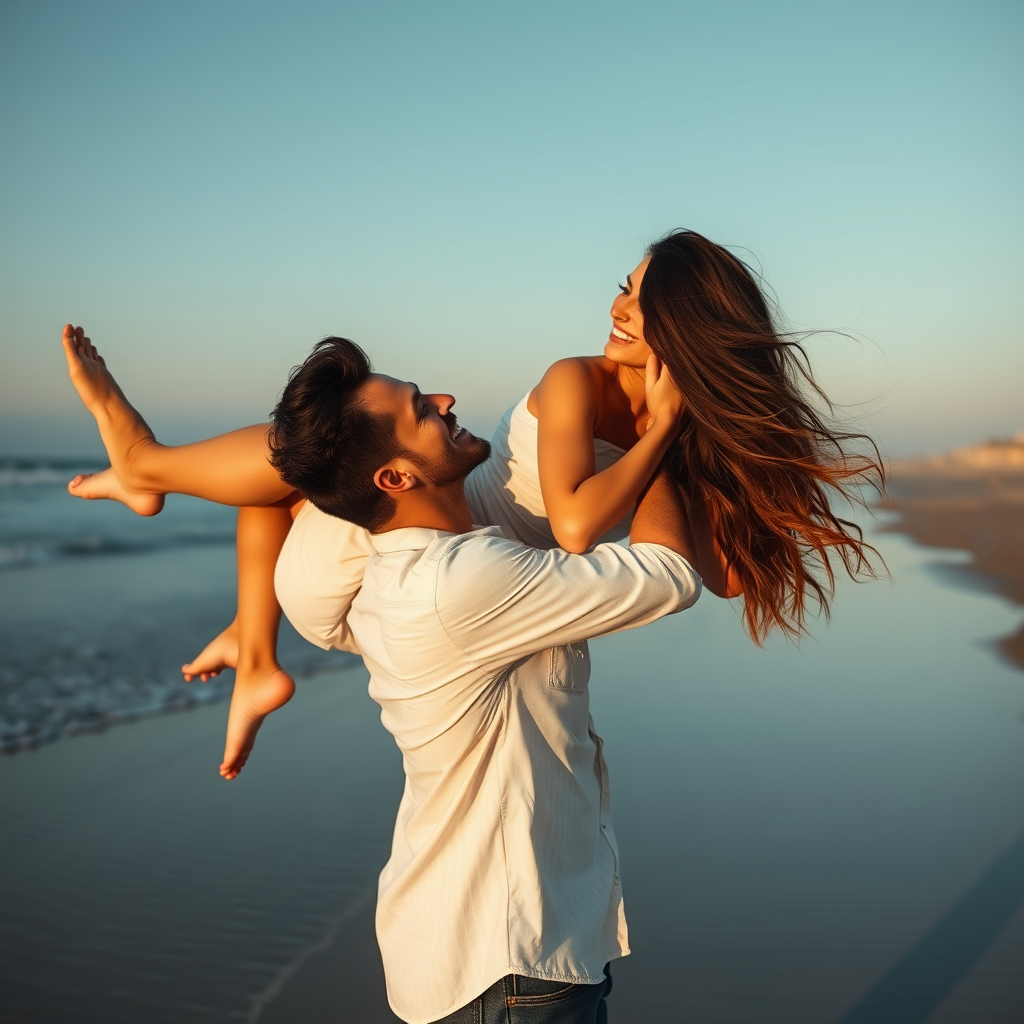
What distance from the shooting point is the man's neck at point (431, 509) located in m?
1.80

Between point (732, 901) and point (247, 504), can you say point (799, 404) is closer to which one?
point (247, 504)

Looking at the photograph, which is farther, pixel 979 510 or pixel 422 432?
pixel 979 510

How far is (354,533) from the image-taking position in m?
1.89

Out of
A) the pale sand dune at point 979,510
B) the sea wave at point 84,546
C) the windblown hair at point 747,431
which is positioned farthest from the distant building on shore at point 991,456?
the windblown hair at point 747,431

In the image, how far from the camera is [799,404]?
2.20 m

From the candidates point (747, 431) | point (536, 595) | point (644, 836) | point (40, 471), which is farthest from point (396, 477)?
point (40, 471)

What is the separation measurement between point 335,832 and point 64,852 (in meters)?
1.21

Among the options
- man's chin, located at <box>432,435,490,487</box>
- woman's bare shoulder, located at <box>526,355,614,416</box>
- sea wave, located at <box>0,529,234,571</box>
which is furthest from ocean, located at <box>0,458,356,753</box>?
man's chin, located at <box>432,435,490,487</box>

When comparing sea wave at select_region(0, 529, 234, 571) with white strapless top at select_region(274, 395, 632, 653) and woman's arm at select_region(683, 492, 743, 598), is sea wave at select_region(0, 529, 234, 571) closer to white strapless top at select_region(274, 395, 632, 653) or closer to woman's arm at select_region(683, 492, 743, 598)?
white strapless top at select_region(274, 395, 632, 653)

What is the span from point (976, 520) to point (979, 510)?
2.00 m

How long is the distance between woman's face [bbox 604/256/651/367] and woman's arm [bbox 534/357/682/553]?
112 millimetres

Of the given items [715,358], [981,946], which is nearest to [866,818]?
[981,946]

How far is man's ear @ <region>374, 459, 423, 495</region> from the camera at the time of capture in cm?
177

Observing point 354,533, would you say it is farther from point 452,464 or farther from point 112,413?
point 112,413
